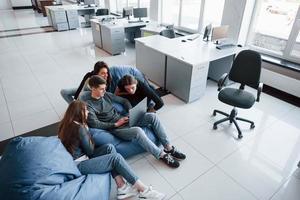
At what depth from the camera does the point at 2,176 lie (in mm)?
1236

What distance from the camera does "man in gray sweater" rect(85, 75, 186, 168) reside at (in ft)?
7.02

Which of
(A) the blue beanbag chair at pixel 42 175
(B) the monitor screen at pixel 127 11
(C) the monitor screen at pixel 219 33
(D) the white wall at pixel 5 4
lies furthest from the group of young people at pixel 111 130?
(D) the white wall at pixel 5 4

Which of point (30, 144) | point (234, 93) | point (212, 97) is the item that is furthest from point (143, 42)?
point (30, 144)

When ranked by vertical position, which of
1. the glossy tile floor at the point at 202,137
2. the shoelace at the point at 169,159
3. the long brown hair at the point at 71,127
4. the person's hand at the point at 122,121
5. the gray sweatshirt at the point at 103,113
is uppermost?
the long brown hair at the point at 71,127

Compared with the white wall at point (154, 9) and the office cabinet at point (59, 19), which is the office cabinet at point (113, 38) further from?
the office cabinet at point (59, 19)

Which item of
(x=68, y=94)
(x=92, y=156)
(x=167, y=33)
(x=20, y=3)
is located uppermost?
(x=20, y=3)

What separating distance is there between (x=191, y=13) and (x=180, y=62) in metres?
2.69

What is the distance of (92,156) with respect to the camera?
1.93 meters

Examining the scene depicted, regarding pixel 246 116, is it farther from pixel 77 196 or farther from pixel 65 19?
pixel 65 19

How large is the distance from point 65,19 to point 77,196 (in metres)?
7.48

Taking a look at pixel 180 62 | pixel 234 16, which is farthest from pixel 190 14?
pixel 180 62

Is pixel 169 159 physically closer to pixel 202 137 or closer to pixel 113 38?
pixel 202 137

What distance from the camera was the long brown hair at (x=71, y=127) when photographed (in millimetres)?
1731

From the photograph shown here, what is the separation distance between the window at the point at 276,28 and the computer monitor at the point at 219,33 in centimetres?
73
